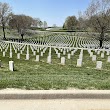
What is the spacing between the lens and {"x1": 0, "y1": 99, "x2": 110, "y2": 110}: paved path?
4609 mm

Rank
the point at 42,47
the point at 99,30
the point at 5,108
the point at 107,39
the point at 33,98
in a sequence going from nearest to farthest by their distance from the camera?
the point at 5,108 < the point at 33,98 < the point at 42,47 < the point at 99,30 < the point at 107,39

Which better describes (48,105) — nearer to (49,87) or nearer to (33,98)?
(33,98)

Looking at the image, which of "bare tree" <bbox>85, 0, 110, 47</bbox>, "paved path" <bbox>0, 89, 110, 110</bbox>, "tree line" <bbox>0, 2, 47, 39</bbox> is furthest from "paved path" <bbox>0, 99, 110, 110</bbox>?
"tree line" <bbox>0, 2, 47, 39</bbox>

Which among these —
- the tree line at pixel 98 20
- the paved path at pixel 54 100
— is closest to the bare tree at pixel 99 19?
the tree line at pixel 98 20

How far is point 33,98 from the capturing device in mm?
4973

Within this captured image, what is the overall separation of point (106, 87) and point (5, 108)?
248cm

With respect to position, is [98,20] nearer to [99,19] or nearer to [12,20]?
[99,19]

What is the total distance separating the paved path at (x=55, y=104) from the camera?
15.1 feet

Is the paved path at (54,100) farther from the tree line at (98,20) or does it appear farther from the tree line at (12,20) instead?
the tree line at (12,20)

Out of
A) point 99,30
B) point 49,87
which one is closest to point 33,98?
point 49,87

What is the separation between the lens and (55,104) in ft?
15.6

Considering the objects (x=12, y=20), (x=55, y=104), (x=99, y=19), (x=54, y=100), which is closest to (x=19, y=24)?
(x=12, y=20)

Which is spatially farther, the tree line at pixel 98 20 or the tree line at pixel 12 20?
the tree line at pixel 12 20

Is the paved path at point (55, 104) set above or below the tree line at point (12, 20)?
below
